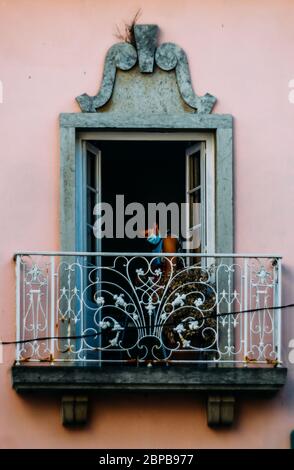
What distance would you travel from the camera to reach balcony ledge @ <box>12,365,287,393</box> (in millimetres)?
19547

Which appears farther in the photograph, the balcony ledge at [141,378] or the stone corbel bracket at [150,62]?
the stone corbel bracket at [150,62]

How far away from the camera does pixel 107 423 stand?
19.9 meters

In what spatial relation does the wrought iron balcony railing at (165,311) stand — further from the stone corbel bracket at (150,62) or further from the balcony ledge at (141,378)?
the stone corbel bracket at (150,62)

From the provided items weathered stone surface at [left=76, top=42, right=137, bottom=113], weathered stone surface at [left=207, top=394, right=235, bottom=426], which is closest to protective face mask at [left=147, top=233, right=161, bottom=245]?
weathered stone surface at [left=76, top=42, right=137, bottom=113]

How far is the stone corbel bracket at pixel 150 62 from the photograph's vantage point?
20438mm

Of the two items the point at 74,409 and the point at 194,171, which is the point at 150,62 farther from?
the point at 74,409

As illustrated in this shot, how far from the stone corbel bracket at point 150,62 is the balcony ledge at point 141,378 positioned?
99.3 inches

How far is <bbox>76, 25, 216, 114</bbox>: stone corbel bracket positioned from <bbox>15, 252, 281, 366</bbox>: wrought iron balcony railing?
4.95 feet

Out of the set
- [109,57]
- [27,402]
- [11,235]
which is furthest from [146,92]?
[27,402]

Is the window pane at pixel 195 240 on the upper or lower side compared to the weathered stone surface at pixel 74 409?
upper

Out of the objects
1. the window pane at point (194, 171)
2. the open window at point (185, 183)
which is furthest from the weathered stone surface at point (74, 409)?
the window pane at point (194, 171)

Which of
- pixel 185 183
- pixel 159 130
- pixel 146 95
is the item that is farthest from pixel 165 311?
pixel 185 183

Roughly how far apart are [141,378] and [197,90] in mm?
2844

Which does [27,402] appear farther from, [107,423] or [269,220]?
[269,220]
